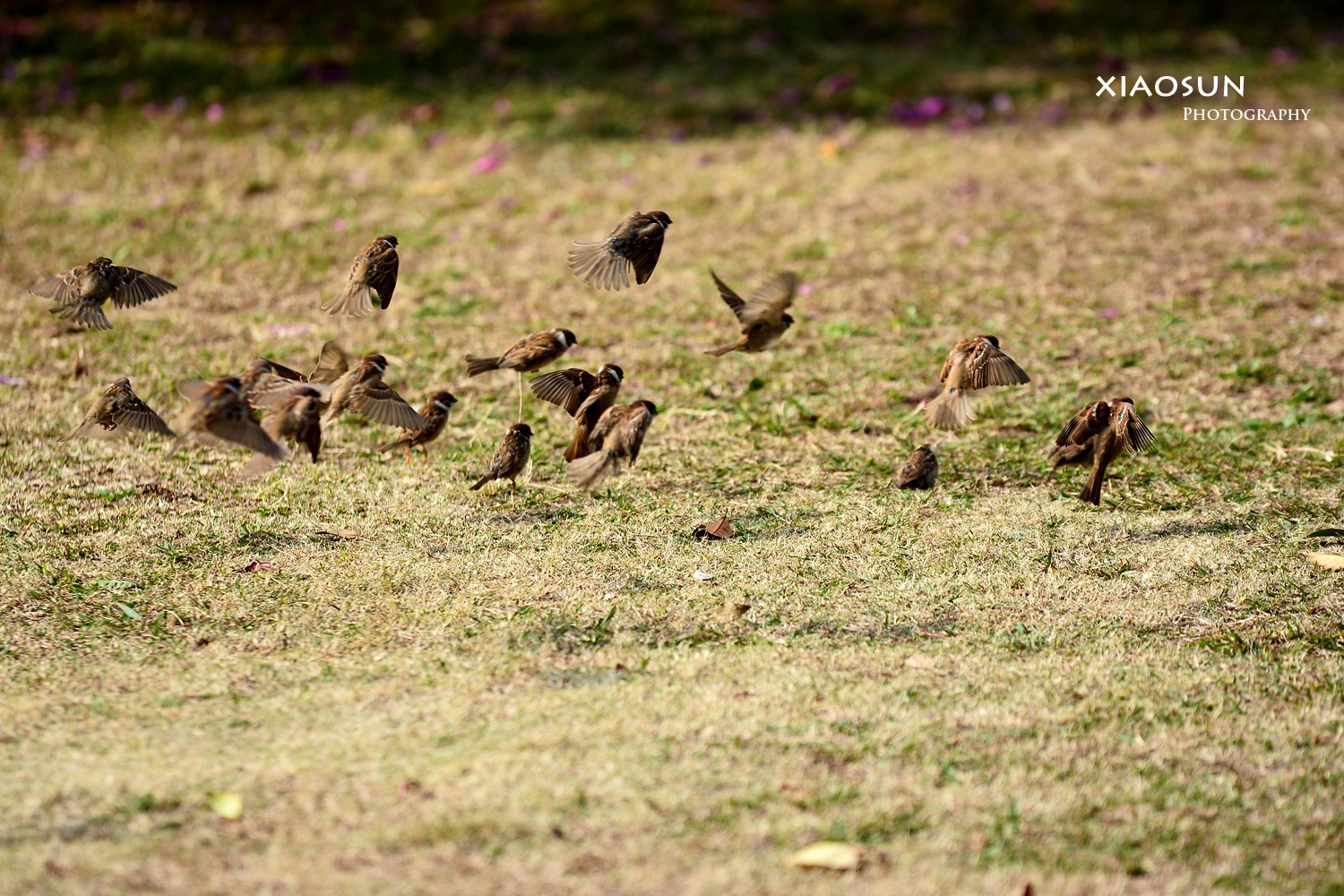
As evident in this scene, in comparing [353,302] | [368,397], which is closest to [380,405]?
[368,397]

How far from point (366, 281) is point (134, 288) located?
43.5 inches

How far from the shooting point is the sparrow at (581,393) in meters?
5.69

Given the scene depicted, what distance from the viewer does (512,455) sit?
5.69 m

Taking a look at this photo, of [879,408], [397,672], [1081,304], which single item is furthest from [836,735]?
[1081,304]

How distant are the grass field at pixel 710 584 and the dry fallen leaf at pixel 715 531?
0.05m

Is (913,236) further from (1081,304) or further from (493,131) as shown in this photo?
(493,131)

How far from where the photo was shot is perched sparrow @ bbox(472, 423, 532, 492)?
5695 millimetres

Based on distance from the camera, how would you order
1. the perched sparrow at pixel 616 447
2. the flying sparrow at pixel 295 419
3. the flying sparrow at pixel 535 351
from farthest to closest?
1. the flying sparrow at pixel 535 351
2. the perched sparrow at pixel 616 447
3. the flying sparrow at pixel 295 419

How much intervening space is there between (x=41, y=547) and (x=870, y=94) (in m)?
9.18

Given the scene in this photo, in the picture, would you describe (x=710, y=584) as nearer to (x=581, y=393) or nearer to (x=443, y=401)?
(x=581, y=393)

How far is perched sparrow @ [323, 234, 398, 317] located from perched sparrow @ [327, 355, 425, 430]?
414mm

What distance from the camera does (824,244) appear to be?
9.54 meters

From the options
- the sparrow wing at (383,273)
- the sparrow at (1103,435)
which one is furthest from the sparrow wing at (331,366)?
the sparrow at (1103,435)

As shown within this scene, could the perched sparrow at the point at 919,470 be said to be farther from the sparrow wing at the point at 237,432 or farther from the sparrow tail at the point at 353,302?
the sparrow wing at the point at 237,432
